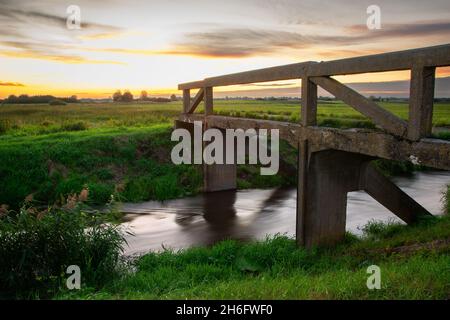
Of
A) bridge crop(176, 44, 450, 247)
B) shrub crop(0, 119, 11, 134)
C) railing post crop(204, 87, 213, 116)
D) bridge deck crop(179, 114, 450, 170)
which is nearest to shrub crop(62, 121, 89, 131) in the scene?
shrub crop(0, 119, 11, 134)

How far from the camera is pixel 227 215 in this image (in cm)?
1238

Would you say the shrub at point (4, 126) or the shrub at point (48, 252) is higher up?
the shrub at point (4, 126)

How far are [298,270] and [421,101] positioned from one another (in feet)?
10.5

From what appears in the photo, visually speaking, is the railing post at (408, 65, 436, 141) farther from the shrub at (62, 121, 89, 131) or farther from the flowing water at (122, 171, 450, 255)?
the shrub at (62, 121, 89, 131)

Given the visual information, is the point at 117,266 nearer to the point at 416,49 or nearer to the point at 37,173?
the point at 416,49

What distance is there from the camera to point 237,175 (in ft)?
55.5

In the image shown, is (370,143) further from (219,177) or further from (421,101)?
(219,177)

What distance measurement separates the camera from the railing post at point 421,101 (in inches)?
211

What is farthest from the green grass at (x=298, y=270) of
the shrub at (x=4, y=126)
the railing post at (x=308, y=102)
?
the shrub at (x=4, y=126)

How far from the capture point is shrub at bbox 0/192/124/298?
5.46 metres

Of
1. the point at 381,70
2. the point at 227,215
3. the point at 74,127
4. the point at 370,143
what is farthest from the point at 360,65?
the point at 74,127

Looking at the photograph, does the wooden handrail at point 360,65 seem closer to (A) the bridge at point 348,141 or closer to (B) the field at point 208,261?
(A) the bridge at point 348,141

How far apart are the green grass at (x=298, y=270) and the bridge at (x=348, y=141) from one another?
2.12 feet

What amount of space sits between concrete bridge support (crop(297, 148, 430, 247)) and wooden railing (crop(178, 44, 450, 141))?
804 mm
